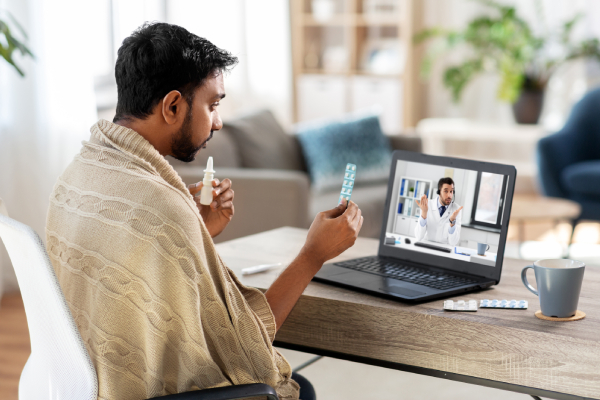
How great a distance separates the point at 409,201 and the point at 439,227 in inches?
3.8

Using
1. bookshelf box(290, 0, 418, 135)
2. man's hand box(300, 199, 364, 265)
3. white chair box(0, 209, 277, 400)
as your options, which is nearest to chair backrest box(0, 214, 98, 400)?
white chair box(0, 209, 277, 400)

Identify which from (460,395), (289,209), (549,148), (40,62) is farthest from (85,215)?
(549,148)

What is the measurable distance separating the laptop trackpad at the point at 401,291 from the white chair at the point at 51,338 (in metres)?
0.38

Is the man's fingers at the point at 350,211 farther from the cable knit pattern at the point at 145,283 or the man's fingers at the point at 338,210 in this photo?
the cable knit pattern at the point at 145,283

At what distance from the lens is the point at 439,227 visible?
59.9 inches

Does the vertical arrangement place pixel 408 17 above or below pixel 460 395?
above

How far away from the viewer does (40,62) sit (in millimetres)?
3223

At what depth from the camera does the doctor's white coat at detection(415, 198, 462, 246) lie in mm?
1494

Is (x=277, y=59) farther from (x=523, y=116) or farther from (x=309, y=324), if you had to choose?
(x=309, y=324)

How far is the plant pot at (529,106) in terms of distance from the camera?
482 cm

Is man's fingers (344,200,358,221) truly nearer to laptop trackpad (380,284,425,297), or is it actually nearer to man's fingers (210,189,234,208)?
laptop trackpad (380,284,425,297)

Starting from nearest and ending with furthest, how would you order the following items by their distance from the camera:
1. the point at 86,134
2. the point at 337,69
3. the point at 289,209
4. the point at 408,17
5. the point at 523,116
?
1. the point at 289,209
2. the point at 86,134
3. the point at 523,116
4. the point at 408,17
5. the point at 337,69

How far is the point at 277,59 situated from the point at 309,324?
4319 millimetres

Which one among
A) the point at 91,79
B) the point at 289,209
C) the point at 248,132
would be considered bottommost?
the point at 289,209
